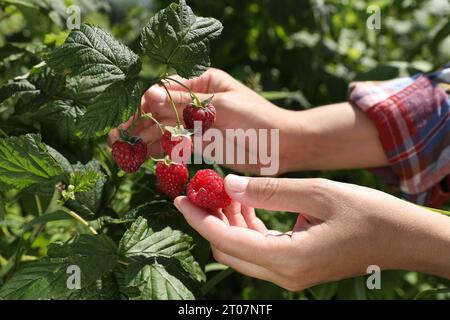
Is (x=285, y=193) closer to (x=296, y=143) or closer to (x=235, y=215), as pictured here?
(x=235, y=215)

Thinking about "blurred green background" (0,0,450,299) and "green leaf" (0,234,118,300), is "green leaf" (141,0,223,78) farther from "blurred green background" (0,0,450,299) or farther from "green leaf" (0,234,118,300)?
"blurred green background" (0,0,450,299)

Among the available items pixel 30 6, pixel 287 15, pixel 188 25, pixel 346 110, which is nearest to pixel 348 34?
pixel 287 15

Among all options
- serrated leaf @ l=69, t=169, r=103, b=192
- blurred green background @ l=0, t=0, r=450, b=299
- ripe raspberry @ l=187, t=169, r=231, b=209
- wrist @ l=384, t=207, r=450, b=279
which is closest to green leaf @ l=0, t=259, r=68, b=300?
serrated leaf @ l=69, t=169, r=103, b=192

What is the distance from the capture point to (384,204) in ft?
3.04

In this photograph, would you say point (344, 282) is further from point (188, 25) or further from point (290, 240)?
point (188, 25)

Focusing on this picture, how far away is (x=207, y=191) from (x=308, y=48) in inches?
41.5

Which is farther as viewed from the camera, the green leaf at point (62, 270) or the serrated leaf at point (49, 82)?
the serrated leaf at point (49, 82)

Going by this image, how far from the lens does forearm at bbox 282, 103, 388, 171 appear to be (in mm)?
1372

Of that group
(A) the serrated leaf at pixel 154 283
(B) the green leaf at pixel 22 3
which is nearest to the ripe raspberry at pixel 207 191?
(A) the serrated leaf at pixel 154 283

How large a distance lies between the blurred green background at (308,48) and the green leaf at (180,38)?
1.69 ft

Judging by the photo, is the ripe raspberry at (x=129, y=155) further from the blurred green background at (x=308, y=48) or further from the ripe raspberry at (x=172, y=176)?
the blurred green background at (x=308, y=48)

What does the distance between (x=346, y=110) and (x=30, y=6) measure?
0.71 meters

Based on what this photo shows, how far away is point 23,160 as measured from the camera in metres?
0.87

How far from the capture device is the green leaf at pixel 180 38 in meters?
0.86
